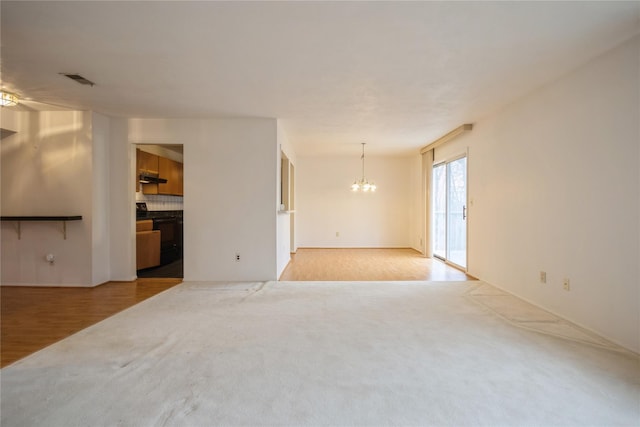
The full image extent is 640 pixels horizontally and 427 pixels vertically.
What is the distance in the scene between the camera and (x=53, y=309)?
11.7 ft

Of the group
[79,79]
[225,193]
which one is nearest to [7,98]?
[79,79]

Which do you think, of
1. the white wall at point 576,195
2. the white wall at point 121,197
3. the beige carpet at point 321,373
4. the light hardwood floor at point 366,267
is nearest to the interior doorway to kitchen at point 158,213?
the white wall at point 121,197

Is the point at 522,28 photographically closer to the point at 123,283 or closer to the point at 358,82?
the point at 358,82

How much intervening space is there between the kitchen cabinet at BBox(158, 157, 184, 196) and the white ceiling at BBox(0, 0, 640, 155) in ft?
8.57

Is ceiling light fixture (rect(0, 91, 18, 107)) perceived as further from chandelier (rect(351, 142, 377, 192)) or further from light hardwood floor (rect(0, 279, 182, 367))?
chandelier (rect(351, 142, 377, 192))

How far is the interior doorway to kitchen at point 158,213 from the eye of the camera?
5.66 meters

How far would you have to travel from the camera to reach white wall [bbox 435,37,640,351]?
8.53 feet

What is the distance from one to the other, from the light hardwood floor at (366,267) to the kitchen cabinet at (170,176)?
3192mm

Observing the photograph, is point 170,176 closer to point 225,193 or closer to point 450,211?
point 225,193

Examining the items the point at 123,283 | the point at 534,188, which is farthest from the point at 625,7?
the point at 123,283

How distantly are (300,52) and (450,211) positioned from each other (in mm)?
4955

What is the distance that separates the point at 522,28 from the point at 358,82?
1.52m

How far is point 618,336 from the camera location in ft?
8.70

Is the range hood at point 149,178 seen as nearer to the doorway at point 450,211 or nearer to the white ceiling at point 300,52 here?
the white ceiling at point 300,52
